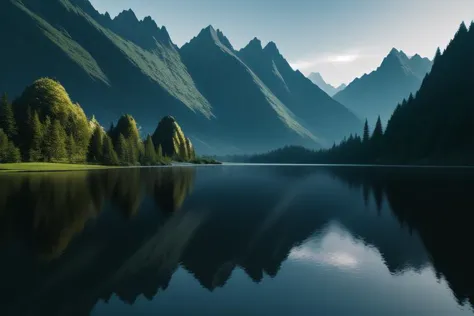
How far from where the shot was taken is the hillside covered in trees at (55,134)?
323 feet

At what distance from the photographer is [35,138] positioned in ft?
325

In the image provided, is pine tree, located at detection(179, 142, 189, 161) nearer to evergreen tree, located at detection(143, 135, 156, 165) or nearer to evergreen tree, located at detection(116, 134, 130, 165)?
evergreen tree, located at detection(143, 135, 156, 165)

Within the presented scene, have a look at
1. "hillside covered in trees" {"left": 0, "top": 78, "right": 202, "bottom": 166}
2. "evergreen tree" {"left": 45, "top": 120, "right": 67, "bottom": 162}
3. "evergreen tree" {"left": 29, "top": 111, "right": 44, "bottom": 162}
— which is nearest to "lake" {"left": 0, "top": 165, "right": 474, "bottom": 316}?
"evergreen tree" {"left": 29, "top": 111, "right": 44, "bottom": 162}

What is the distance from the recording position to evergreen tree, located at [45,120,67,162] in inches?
4003

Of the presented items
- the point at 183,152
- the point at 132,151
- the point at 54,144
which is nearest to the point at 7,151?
the point at 54,144

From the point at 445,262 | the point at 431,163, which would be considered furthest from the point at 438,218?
the point at 431,163

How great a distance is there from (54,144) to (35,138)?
4.96m

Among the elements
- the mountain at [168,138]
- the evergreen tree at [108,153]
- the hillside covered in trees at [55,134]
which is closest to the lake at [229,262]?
the hillside covered in trees at [55,134]

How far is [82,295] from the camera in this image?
1167cm

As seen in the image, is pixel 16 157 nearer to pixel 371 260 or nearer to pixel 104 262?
pixel 104 262

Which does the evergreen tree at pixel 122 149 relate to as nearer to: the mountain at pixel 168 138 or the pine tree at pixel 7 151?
the pine tree at pixel 7 151

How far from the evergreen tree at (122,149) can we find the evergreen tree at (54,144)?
2462 centimetres

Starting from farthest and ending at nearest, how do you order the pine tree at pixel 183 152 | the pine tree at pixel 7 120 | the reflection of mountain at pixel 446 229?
the pine tree at pixel 183 152
the pine tree at pixel 7 120
the reflection of mountain at pixel 446 229

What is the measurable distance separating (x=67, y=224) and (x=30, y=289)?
10727 mm
